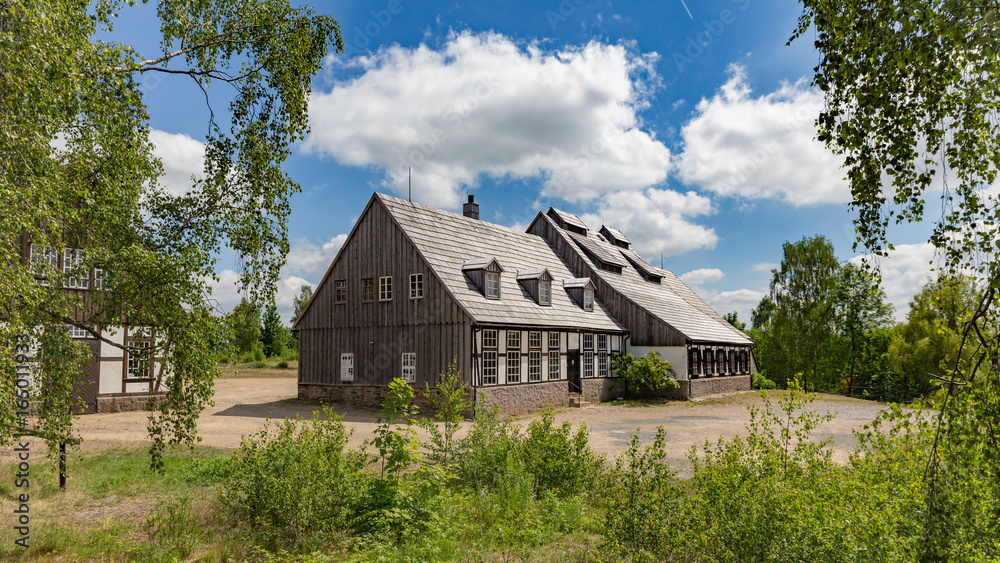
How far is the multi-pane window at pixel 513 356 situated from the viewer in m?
22.0

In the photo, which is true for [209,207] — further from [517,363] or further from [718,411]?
[718,411]

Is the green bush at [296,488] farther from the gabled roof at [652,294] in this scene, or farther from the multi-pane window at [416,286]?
the gabled roof at [652,294]

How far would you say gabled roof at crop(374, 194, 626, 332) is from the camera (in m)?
21.8

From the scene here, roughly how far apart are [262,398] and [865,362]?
40.6 metres

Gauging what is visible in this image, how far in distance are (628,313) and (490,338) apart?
1017 cm

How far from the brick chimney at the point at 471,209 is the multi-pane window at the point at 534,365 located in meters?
9.48

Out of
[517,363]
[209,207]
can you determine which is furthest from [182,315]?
[517,363]

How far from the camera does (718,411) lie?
23594 mm

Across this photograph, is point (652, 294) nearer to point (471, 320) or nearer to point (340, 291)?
point (471, 320)

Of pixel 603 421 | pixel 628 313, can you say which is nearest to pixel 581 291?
pixel 628 313

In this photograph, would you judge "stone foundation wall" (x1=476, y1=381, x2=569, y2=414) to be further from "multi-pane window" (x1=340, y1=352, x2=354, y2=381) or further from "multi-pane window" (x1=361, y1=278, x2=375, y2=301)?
"multi-pane window" (x1=361, y1=278, x2=375, y2=301)

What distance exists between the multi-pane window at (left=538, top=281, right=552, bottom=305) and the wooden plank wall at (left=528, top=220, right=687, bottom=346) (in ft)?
4.65

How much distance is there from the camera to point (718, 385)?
30.8 meters

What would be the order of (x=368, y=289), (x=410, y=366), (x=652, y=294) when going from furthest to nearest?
1. (x=652, y=294)
2. (x=368, y=289)
3. (x=410, y=366)
